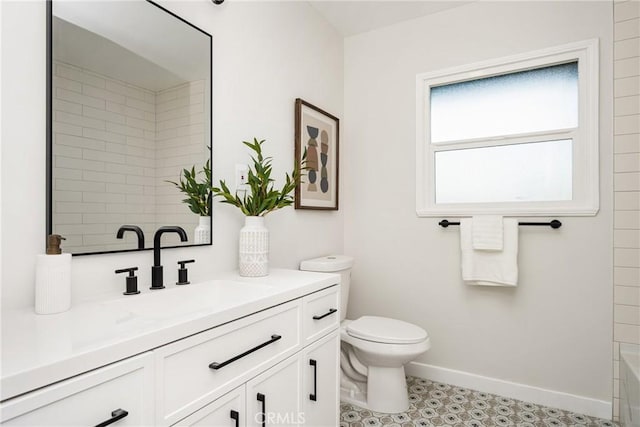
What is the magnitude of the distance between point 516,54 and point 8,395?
2724 mm

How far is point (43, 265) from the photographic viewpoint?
3.30 feet

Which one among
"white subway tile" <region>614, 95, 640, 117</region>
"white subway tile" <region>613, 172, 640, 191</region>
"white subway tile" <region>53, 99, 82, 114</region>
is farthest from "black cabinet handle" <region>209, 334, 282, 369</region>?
"white subway tile" <region>614, 95, 640, 117</region>

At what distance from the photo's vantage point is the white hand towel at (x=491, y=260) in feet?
7.16

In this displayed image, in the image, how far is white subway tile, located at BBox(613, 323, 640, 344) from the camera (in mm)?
1964

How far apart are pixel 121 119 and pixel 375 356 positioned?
1665mm

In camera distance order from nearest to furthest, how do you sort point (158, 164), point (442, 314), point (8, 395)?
point (8, 395) < point (158, 164) < point (442, 314)

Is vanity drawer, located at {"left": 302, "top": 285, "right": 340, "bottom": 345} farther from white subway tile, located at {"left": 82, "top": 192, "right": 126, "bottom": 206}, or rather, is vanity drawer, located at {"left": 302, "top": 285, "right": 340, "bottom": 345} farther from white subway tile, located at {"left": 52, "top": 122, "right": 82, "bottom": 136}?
white subway tile, located at {"left": 52, "top": 122, "right": 82, "bottom": 136}

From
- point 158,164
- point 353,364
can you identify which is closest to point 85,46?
point 158,164

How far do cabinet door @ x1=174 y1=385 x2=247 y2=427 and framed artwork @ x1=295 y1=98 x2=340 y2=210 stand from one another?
1.30 m

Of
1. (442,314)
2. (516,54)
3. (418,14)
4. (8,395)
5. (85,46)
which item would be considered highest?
(418,14)

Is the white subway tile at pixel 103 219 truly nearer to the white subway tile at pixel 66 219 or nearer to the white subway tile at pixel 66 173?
the white subway tile at pixel 66 219

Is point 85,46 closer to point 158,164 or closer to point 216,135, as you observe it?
point 158,164

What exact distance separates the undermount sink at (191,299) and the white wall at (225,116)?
0.34 feet

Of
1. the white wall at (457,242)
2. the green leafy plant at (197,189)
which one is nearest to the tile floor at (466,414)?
the white wall at (457,242)
